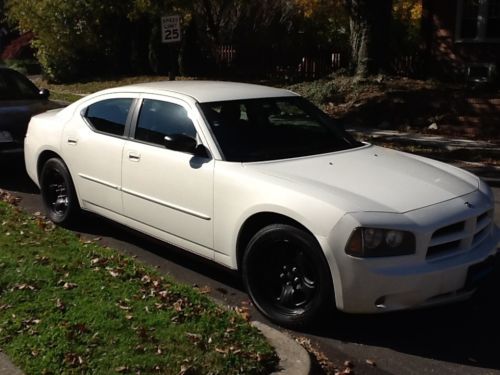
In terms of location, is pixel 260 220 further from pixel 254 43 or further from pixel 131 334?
pixel 254 43

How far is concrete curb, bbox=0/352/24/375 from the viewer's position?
3.52m

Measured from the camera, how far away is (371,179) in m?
4.43

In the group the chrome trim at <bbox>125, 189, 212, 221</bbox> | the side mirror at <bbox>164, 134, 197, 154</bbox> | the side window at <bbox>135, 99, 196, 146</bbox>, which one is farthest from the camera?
the side window at <bbox>135, 99, 196, 146</bbox>

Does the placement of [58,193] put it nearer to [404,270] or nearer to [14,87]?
[14,87]

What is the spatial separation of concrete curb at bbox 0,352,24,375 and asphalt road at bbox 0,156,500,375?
1.65 meters

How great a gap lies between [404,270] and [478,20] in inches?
671

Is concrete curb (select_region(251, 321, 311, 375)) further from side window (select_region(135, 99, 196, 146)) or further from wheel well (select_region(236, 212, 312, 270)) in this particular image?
side window (select_region(135, 99, 196, 146))

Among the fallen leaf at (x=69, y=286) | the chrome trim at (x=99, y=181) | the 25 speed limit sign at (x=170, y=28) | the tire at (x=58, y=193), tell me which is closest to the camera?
the fallen leaf at (x=69, y=286)

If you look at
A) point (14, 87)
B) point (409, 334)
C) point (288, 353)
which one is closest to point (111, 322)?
point (288, 353)

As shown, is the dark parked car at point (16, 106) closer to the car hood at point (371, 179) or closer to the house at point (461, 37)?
the car hood at point (371, 179)

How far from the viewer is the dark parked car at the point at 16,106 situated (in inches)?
340

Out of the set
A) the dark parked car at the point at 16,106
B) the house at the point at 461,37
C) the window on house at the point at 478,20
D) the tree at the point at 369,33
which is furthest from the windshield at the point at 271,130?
the window on house at the point at 478,20

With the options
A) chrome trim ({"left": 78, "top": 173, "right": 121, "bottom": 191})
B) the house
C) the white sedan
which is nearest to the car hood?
the white sedan

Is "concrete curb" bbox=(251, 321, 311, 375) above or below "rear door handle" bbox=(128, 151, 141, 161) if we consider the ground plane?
below
